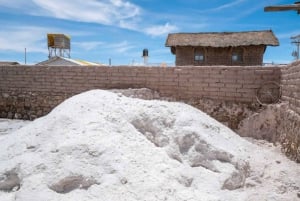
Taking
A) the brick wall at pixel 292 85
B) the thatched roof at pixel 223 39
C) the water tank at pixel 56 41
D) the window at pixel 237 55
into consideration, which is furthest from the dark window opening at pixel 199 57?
the brick wall at pixel 292 85

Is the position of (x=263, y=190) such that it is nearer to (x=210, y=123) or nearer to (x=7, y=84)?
(x=210, y=123)

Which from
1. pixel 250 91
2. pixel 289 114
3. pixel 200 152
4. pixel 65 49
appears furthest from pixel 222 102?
pixel 65 49

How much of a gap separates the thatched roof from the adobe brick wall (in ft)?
33.2

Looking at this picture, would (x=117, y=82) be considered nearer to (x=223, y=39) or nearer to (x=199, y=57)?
(x=199, y=57)

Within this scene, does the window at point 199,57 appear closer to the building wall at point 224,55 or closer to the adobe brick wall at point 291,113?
the building wall at point 224,55

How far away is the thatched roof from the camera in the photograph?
14956mm

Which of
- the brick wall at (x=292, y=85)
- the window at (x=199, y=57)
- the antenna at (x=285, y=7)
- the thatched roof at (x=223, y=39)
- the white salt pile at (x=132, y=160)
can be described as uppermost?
the thatched roof at (x=223, y=39)

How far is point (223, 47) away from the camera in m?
15.2

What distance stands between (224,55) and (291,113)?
11294mm

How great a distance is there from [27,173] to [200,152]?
217 cm

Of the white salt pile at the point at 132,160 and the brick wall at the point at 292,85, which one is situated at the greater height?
the brick wall at the point at 292,85

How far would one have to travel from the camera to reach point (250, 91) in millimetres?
5910

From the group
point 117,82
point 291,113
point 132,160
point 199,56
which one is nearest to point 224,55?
point 199,56

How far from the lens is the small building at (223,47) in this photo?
15.1 meters
